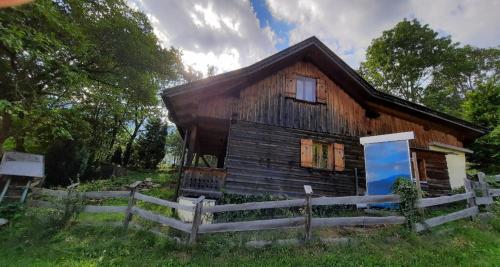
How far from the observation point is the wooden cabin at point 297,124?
11766 millimetres

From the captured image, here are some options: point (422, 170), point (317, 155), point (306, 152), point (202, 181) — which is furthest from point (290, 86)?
point (422, 170)

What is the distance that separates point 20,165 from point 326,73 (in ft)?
45.2

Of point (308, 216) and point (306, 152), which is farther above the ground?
point (306, 152)

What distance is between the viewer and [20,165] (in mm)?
10031

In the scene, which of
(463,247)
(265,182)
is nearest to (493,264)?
(463,247)

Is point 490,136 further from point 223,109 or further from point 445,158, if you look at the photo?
point 223,109

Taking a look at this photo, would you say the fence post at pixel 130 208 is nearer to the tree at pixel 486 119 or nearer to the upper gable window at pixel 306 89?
the upper gable window at pixel 306 89

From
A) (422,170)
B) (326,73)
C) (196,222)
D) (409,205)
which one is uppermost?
(326,73)

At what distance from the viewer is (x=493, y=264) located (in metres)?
6.19

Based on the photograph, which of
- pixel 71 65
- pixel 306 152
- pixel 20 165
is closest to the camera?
pixel 20 165

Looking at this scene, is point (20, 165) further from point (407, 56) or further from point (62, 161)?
point (407, 56)

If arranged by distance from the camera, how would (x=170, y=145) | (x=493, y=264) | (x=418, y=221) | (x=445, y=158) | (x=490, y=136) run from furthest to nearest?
(x=170, y=145), (x=490, y=136), (x=445, y=158), (x=418, y=221), (x=493, y=264)

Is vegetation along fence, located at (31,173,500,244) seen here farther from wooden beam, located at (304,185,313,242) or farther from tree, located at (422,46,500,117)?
tree, located at (422,46,500,117)

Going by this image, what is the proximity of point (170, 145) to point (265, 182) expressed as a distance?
37282 mm
